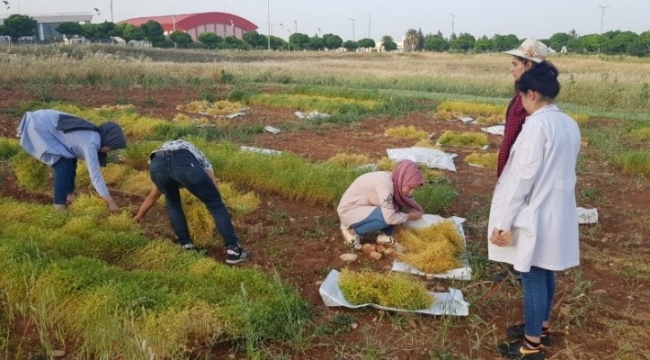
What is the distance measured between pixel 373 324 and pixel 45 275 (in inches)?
74.8

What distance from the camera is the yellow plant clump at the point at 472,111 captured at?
11.1 m

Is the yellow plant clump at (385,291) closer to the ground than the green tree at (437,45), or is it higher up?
closer to the ground

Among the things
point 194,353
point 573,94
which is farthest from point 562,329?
point 573,94

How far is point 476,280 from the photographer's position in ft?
11.7

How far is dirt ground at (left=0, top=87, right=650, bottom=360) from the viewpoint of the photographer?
2793 mm

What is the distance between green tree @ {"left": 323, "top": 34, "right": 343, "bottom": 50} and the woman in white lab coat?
63.8 m

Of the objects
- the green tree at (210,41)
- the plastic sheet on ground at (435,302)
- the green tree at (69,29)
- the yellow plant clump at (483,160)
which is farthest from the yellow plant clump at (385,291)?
the green tree at (210,41)

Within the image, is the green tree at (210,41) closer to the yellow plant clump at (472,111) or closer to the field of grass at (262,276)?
the yellow plant clump at (472,111)

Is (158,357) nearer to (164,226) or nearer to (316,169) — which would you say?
(164,226)

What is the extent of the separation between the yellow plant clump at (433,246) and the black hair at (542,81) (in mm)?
1520

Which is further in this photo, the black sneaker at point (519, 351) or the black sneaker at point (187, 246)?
the black sneaker at point (187, 246)

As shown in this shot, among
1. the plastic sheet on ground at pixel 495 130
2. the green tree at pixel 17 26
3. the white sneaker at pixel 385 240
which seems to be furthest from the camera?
the green tree at pixel 17 26

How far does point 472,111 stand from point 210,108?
581cm

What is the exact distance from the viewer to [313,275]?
3.67 metres
